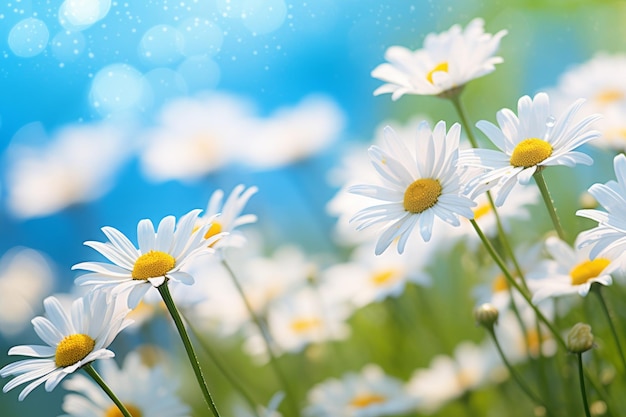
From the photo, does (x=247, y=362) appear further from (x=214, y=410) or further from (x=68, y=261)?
(x=214, y=410)

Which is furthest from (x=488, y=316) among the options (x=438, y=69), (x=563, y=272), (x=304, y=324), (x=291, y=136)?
(x=291, y=136)

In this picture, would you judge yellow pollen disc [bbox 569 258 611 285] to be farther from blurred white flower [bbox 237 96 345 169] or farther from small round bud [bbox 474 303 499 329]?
blurred white flower [bbox 237 96 345 169]

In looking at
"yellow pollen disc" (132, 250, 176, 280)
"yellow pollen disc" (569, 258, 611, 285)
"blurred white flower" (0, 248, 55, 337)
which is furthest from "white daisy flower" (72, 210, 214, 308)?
"blurred white flower" (0, 248, 55, 337)

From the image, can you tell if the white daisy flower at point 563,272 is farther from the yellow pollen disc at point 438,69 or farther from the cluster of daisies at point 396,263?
the yellow pollen disc at point 438,69

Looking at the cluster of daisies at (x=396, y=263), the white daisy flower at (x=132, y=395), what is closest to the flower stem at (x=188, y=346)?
the cluster of daisies at (x=396, y=263)

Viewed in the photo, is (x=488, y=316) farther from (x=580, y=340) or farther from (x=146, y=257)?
(x=146, y=257)

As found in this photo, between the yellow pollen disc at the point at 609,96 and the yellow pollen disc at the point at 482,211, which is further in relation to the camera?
the yellow pollen disc at the point at 609,96

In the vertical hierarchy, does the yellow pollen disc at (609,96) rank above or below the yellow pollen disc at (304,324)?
above
